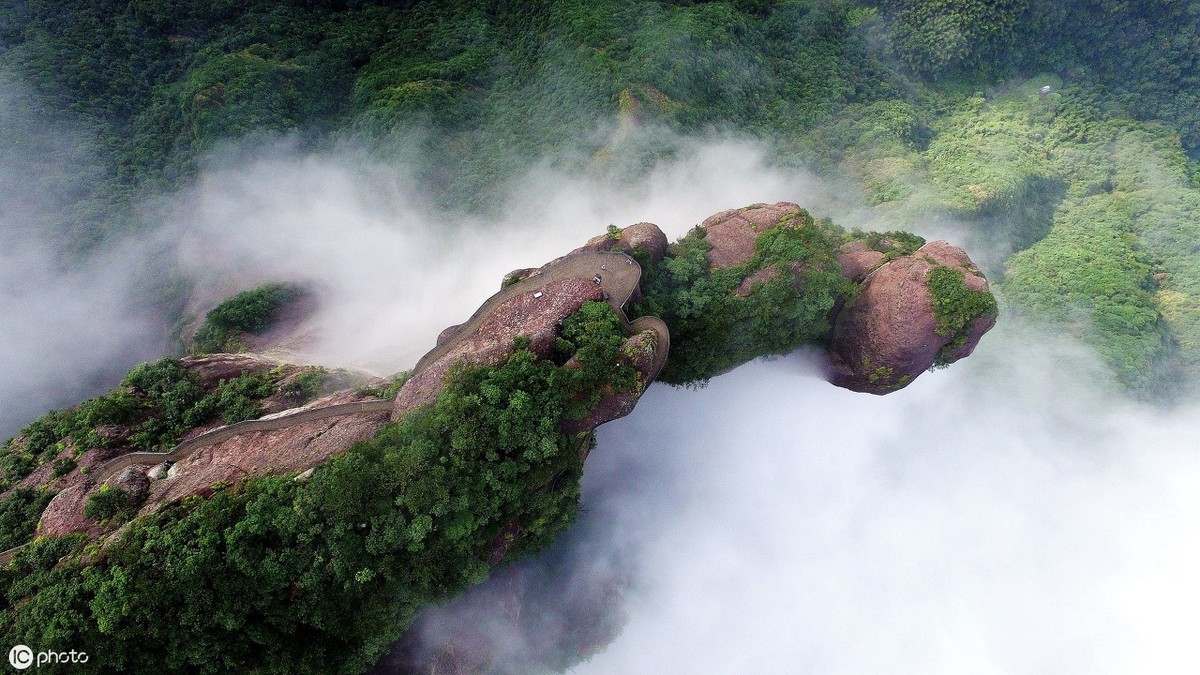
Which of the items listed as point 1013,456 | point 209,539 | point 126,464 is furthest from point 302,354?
point 1013,456

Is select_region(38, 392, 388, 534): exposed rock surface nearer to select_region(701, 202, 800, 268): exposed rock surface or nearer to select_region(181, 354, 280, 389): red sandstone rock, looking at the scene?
select_region(181, 354, 280, 389): red sandstone rock

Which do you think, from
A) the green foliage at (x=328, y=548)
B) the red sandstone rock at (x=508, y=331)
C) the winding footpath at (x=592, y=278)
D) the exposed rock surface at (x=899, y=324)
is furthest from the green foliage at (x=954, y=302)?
the red sandstone rock at (x=508, y=331)

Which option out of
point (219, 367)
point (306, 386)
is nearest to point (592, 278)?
point (306, 386)

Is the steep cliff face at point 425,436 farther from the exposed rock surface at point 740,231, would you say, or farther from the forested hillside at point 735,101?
the forested hillside at point 735,101

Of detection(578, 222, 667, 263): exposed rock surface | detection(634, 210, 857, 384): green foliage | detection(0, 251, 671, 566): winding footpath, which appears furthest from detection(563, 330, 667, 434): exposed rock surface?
detection(578, 222, 667, 263): exposed rock surface

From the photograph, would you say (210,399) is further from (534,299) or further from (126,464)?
(534,299)

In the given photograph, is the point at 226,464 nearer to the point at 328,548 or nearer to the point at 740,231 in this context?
the point at 328,548
